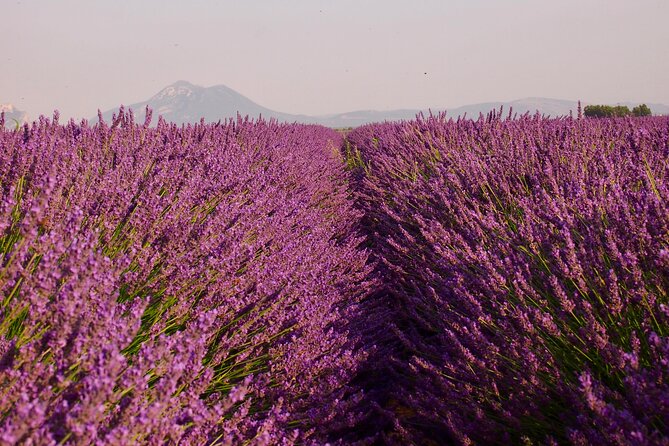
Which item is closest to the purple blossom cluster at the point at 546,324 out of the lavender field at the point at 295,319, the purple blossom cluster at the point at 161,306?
the lavender field at the point at 295,319

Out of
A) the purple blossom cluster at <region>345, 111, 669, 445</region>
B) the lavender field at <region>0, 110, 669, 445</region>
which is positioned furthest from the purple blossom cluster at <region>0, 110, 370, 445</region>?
the purple blossom cluster at <region>345, 111, 669, 445</region>

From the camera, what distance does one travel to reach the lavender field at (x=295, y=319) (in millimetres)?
989

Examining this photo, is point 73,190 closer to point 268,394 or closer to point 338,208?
point 268,394

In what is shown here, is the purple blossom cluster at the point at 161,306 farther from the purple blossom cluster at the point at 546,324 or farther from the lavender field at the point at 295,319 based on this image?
the purple blossom cluster at the point at 546,324

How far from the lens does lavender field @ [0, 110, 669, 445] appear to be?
0.99 metres

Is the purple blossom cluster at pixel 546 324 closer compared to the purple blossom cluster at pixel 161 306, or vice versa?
the purple blossom cluster at pixel 161 306

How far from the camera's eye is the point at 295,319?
188 cm

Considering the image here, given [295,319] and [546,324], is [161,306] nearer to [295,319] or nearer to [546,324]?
[295,319]

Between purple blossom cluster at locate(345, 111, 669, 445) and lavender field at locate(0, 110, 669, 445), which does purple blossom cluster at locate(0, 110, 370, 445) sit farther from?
purple blossom cluster at locate(345, 111, 669, 445)

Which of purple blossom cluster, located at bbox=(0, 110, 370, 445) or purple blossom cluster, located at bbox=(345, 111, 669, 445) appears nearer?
purple blossom cluster, located at bbox=(0, 110, 370, 445)

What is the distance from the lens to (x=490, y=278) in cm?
183

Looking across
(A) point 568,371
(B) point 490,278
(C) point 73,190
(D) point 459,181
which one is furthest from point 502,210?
(C) point 73,190

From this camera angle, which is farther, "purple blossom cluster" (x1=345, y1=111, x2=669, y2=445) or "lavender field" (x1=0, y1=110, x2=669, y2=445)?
"purple blossom cluster" (x1=345, y1=111, x2=669, y2=445)

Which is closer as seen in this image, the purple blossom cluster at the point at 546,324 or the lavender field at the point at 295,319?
the lavender field at the point at 295,319
